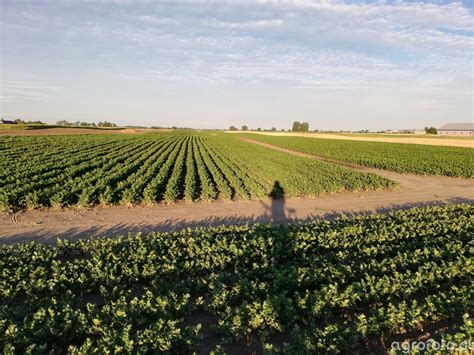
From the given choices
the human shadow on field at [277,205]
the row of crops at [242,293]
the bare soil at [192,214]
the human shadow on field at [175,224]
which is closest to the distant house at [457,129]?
the bare soil at [192,214]

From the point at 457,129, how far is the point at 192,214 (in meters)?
168

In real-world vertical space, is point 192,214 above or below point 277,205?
below

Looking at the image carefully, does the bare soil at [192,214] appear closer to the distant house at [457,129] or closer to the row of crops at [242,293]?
the row of crops at [242,293]

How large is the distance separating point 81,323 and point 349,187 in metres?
17.3

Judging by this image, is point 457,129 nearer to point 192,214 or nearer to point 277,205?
point 277,205

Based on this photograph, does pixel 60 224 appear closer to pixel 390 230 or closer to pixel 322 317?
pixel 322 317

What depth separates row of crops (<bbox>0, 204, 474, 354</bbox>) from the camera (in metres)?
4.88

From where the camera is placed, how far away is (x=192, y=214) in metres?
13.3

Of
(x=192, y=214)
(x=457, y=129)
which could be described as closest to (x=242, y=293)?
(x=192, y=214)

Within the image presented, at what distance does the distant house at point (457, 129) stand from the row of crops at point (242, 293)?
158 m

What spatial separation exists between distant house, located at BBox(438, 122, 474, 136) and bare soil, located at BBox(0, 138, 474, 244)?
147256 mm

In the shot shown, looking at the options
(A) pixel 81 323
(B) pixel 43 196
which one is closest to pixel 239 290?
(A) pixel 81 323

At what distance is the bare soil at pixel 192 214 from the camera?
10.9m

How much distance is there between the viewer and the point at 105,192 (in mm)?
14219
